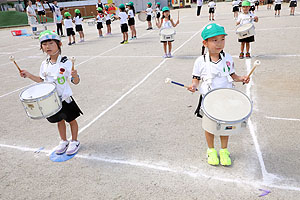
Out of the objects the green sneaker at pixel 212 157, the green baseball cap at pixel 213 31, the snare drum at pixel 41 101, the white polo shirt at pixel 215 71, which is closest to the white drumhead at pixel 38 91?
the snare drum at pixel 41 101

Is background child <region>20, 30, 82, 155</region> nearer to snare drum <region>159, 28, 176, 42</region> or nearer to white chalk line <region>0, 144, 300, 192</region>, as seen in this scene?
white chalk line <region>0, 144, 300, 192</region>

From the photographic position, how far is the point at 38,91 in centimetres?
292

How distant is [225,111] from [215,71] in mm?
567

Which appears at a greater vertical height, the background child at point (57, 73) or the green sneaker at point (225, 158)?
the background child at point (57, 73)

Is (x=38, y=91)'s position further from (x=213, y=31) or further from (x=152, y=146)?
(x=213, y=31)

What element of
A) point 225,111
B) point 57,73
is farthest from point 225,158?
point 57,73

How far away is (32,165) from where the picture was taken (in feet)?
10.8

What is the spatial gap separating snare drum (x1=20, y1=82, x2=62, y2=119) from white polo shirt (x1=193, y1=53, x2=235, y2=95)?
187 centimetres

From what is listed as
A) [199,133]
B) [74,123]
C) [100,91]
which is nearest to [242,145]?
[199,133]

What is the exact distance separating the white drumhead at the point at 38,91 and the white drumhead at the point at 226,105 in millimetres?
1990

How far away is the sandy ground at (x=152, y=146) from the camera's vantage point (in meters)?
2.67

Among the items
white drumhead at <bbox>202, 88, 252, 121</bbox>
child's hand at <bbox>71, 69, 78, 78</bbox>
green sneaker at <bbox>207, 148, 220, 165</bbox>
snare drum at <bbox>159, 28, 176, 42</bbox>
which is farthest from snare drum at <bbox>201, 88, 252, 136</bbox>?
snare drum at <bbox>159, 28, 176, 42</bbox>

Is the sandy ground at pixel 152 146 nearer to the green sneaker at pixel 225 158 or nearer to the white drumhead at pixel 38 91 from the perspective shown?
the green sneaker at pixel 225 158

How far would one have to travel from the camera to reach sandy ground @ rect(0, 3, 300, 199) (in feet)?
8.75
